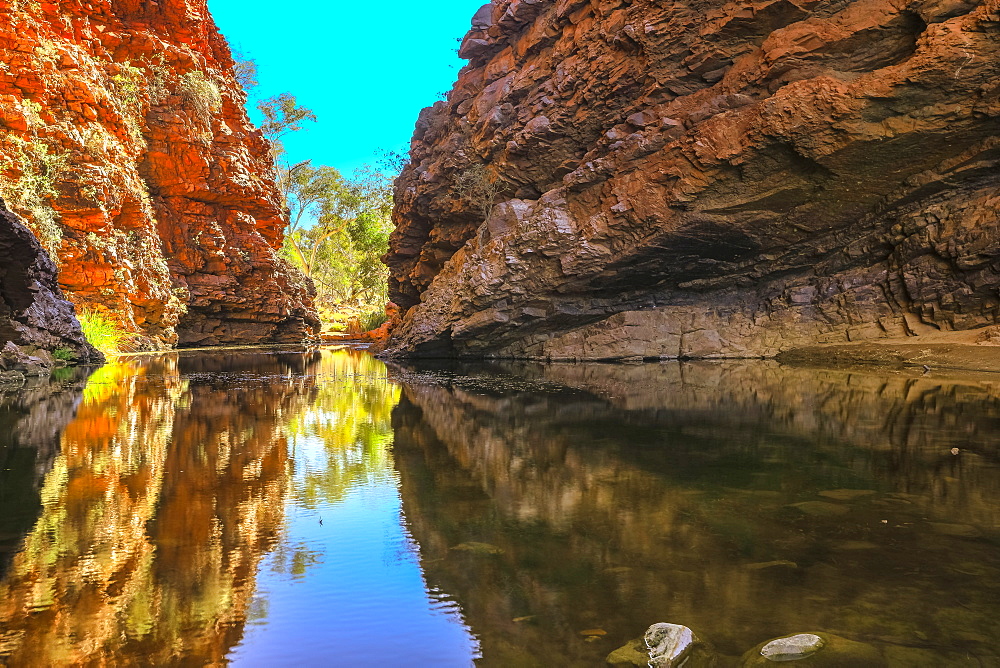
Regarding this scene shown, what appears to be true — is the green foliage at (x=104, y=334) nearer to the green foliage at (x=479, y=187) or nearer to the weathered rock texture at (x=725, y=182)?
the weathered rock texture at (x=725, y=182)

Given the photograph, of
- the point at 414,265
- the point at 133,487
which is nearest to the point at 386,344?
the point at 414,265

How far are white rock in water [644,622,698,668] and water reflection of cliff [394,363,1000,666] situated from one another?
95 millimetres

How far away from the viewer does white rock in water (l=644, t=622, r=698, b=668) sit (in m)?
2.15

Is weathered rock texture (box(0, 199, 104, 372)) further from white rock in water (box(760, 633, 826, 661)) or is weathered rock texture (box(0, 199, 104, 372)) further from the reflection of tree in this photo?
white rock in water (box(760, 633, 826, 661))

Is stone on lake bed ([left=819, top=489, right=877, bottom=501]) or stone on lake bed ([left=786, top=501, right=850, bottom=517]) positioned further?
stone on lake bed ([left=819, top=489, right=877, bottom=501])

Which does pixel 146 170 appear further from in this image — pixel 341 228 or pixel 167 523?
pixel 167 523

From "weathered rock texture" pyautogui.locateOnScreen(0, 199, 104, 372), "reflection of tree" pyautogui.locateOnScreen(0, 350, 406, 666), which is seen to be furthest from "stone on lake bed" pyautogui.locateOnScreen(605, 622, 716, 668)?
"weathered rock texture" pyautogui.locateOnScreen(0, 199, 104, 372)

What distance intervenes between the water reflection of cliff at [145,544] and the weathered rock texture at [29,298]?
354 inches

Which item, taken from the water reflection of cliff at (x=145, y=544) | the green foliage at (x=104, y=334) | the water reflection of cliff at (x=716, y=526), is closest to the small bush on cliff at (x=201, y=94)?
the green foliage at (x=104, y=334)

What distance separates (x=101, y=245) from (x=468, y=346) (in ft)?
45.7

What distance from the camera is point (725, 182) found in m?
16.0

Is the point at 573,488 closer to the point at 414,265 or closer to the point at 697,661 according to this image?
the point at 697,661

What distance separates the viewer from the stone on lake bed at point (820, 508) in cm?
371

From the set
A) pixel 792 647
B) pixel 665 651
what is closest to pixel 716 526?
pixel 792 647
